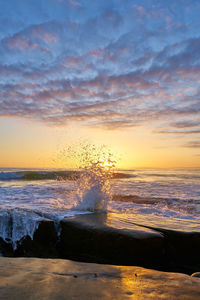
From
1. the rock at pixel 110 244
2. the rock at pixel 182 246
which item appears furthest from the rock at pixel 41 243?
the rock at pixel 182 246

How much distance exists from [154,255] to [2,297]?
6.94ft

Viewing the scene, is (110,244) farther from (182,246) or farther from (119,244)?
(182,246)

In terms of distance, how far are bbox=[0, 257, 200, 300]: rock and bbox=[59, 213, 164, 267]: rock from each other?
844 millimetres

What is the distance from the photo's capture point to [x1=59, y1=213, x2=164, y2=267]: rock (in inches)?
112

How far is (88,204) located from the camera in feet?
17.2

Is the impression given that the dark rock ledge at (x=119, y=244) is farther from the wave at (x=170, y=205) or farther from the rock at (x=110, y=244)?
the wave at (x=170, y=205)

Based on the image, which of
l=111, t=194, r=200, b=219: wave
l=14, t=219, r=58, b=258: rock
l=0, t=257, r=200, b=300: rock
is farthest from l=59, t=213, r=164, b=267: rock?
l=111, t=194, r=200, b=219: wave

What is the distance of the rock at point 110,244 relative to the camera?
2.84m

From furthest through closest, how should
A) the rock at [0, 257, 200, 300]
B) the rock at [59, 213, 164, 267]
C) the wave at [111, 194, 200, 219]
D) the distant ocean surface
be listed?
the wave at [111, 194, 200, 219] < the distant ocean surface < the rock at [59, 213, 164, 267] < the rock at [0, 257, 200, 300]

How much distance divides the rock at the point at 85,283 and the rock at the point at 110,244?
0.84 metres

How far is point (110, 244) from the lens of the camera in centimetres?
298

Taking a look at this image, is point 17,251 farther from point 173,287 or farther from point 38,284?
point 173,287

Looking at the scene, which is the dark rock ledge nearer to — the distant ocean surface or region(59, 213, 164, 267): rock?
region(59, 213, 164, 267): rock

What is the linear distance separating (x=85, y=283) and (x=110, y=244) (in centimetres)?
141
